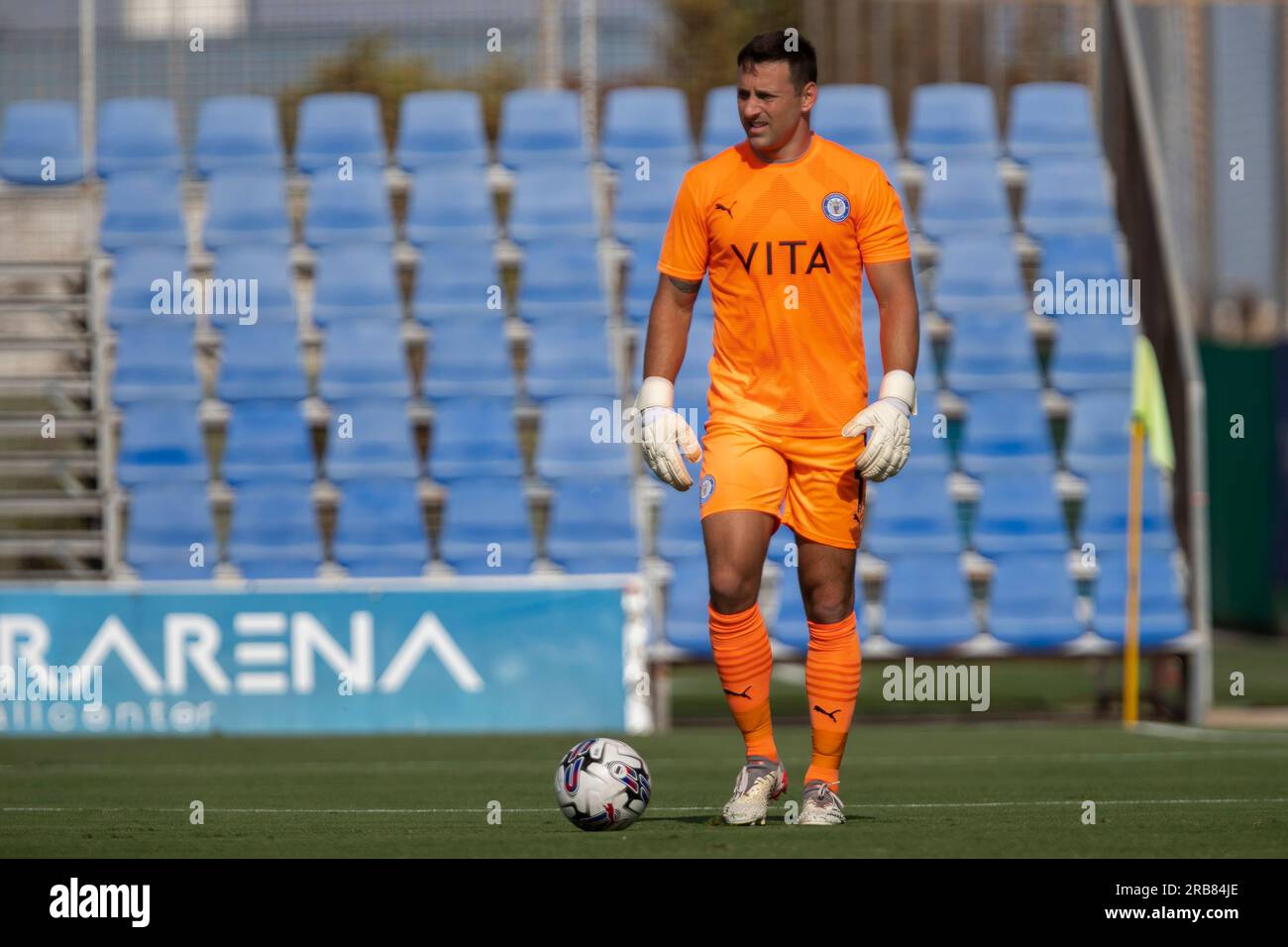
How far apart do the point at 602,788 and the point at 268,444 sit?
6755 mm

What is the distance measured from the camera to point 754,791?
19.4 feet

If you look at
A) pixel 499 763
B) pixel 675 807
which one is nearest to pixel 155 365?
pixel 499 763

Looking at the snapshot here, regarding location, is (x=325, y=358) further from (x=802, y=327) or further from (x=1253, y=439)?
(x=1253, y=439)

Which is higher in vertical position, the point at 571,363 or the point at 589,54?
the point at 589,54

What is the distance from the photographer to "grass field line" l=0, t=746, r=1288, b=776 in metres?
8.87

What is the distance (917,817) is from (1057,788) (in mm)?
1454

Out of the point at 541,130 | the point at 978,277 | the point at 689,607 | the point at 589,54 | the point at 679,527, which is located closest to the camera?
the point at 689,607

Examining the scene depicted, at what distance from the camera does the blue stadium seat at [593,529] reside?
465 inches

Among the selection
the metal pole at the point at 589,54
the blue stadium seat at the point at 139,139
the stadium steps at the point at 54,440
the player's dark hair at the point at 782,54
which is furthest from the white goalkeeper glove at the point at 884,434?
the blue stadium seat at the point at 139,139

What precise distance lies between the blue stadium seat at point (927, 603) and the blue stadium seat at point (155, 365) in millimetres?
4341

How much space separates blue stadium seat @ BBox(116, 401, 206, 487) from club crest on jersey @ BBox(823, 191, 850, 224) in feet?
22.4

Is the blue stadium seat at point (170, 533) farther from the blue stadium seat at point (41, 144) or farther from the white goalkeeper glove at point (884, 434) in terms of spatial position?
the white goalkeeper glove at point (884, 434)

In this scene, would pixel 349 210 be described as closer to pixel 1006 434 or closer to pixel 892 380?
pixel 1006 434
